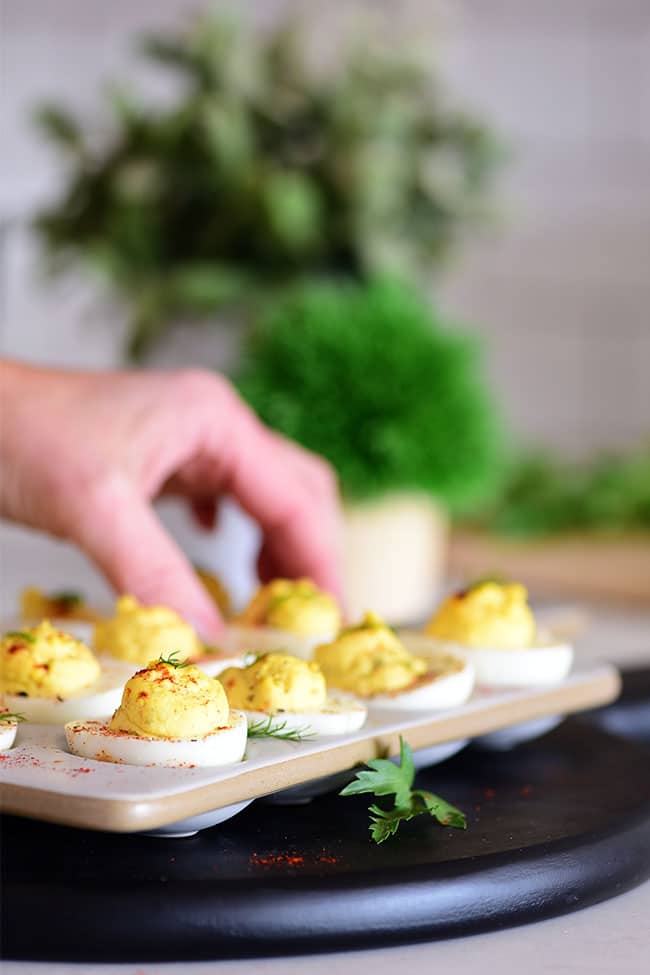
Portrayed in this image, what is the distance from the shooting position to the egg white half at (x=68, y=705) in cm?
75

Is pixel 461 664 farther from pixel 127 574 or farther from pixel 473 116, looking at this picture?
pixel 473 116

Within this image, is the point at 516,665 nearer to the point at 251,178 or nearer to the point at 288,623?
the point at 288,623

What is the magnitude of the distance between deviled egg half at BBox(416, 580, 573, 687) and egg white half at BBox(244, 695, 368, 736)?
18cm

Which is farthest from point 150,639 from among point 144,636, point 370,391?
point 370,391

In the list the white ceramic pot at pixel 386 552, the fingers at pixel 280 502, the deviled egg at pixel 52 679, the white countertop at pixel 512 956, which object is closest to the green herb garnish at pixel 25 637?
the deviled egg at pixel 52 679

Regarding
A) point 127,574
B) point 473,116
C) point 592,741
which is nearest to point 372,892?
point 592,741

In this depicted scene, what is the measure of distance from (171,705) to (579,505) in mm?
1779

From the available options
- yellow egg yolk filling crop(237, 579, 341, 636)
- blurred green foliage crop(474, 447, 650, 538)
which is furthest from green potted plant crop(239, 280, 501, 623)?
yellow egg yolk filling crop(237, 579, 341, 636)

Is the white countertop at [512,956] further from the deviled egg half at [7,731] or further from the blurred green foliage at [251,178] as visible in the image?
the blurred green foliage at [251,178]

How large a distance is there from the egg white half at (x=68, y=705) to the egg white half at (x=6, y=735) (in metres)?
0.06

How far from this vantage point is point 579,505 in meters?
2.35

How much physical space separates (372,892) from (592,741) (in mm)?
376

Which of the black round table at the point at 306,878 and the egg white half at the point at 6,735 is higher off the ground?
the egg white half at the point at 6,735

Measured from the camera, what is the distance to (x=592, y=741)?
0.95m
